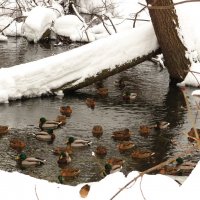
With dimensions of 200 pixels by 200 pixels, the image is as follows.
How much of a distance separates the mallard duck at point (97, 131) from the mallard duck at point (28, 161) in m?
1.38

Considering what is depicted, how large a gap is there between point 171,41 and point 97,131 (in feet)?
13.7

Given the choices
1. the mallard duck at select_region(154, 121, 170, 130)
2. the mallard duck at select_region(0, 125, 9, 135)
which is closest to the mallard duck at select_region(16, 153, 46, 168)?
the mallard duck at select_region(0, 125, 9, 135)

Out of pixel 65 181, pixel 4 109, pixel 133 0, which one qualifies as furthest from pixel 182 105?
pixel 133 0

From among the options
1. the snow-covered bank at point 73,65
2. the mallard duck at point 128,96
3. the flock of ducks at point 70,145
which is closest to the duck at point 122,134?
the flock of ducks at point 70,145

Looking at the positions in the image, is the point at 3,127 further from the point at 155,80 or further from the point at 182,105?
the point at 155,80

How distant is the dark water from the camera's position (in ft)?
23.7

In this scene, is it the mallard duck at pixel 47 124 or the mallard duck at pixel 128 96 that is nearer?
the mallard duck at pixel 47 124

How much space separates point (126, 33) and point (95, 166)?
5.19m

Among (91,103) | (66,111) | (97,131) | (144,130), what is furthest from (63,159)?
(91,103)

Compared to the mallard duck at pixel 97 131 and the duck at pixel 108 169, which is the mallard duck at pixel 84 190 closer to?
the duck at pixel 108 169

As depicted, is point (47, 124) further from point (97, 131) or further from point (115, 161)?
point (115, 161)

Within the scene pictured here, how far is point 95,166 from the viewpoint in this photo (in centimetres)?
709

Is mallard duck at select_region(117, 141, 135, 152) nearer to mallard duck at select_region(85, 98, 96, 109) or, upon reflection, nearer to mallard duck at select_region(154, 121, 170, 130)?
mallard duck at select_region(154, 121, 170, 130)

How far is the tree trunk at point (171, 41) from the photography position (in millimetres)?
11312
